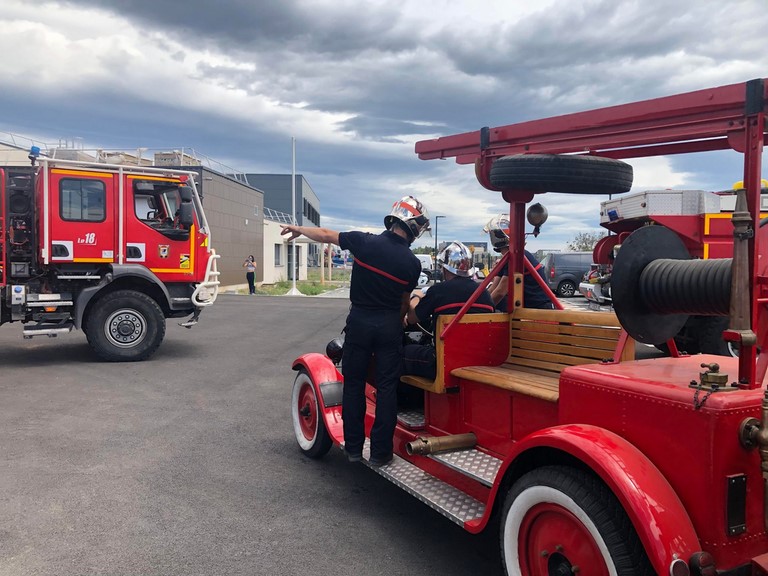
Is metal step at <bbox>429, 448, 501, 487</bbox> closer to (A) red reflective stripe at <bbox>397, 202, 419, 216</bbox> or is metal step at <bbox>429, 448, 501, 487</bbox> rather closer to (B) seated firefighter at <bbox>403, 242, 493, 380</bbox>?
(B) seated firefighter at <bbox>403, 242, 493, 380</bbox>

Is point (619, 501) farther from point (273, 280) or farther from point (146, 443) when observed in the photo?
point (273, 280)

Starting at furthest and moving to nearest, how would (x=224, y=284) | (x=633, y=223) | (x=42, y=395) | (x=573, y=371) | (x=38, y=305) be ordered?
(x=224, y=284)
(x=633, y=223)
(x=38, y=305)
(x=42, y=395)
(x=573, y=371)

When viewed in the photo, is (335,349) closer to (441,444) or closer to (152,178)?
(441,444)

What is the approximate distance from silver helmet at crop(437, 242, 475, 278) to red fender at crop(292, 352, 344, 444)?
4.31ft

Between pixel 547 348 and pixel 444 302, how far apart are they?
761 millimetres

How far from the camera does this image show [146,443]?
563 cm

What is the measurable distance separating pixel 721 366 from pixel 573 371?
776 millimetres

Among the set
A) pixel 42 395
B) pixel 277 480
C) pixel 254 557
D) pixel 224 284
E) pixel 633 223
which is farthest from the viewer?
pixel 224 284

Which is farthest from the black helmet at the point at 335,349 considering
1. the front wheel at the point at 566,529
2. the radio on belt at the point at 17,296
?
the radio on belt at the point at 17,296

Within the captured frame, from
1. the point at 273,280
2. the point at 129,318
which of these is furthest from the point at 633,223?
the point at 273,280

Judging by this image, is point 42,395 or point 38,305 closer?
point 42,395

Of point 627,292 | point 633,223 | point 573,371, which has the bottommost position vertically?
point 573,371

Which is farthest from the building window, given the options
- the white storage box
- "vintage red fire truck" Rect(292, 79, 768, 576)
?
the white storage box

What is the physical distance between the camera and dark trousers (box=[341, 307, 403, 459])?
4.17 metres
